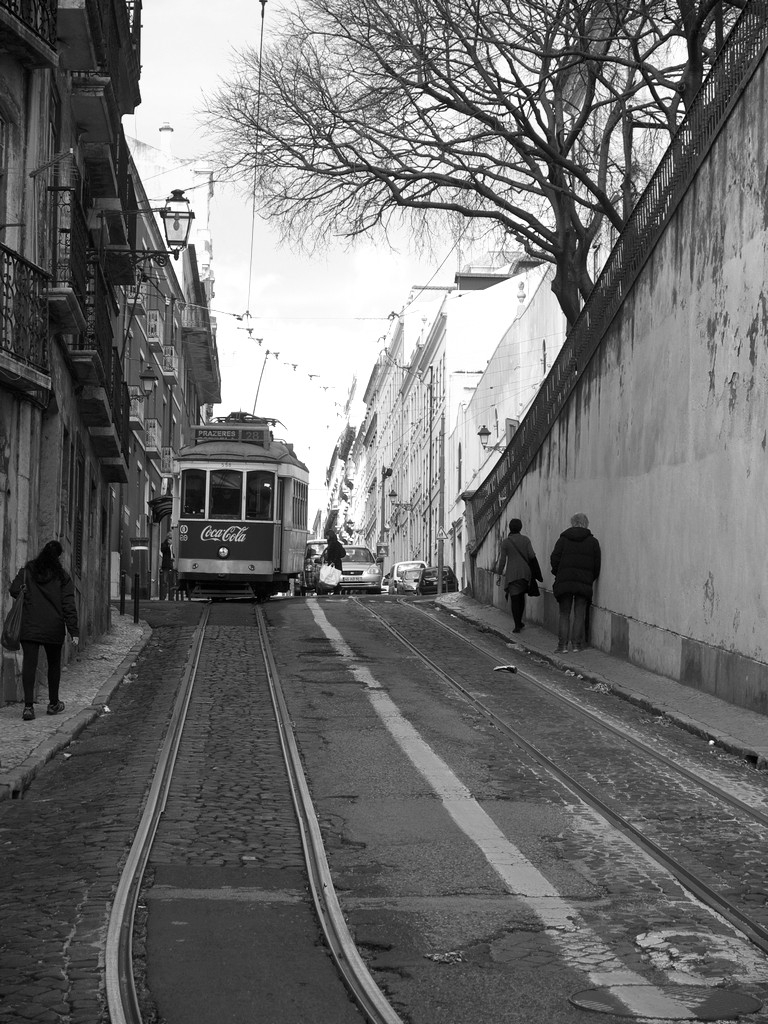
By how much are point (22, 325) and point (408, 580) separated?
35.4 m

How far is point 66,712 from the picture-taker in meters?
13.0

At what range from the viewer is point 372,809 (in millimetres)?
8719

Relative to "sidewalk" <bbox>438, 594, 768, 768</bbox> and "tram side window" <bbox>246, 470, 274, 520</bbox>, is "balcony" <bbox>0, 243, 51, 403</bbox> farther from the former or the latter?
"tram side window" <bbox>246, 470, 274, 520</bbox>

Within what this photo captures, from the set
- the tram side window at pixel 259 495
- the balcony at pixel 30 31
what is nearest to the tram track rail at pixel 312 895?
the balcony at pixel 30 31

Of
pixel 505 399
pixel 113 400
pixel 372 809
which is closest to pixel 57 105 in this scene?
pixel 113 400

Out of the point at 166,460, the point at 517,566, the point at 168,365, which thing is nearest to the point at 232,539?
the point at 517,566

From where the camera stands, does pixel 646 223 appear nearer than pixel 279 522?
Yes

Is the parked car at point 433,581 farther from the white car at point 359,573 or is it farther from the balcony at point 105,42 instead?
the balcony at point 105,42

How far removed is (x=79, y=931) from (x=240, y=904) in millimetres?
793

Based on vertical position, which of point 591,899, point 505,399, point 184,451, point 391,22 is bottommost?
point 591,899

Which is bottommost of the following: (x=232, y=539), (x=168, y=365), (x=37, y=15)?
(x=232, y=539)

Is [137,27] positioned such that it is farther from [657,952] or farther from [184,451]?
[657,952]

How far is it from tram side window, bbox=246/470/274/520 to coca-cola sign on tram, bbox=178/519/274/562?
0.65 feet

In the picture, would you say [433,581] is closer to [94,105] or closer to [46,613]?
[94,105]
